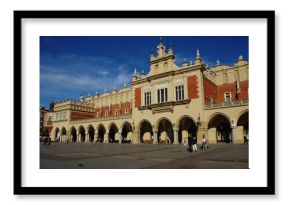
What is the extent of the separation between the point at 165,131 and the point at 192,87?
15.3 ft

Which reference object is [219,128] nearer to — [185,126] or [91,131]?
[185,126]

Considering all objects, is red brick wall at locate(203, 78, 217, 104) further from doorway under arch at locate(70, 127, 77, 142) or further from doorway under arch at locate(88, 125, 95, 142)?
doorway under arch at locate(70, 127, 77, 142)

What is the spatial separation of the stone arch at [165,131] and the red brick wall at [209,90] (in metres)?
3.77

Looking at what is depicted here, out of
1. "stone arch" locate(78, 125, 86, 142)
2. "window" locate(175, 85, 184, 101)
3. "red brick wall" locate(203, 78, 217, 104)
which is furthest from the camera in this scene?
"stone arch" locate(78, 125, 86, 142)

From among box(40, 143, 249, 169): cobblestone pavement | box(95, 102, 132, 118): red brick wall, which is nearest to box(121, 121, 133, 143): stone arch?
box(95, 102, 132, 118): red brick wall

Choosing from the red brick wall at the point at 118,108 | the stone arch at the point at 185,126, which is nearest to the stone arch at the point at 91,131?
the red brick wall at the point at 118,108

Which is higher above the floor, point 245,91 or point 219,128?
point 245,91

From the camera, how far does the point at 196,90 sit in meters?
16.9

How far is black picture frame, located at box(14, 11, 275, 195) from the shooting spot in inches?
195

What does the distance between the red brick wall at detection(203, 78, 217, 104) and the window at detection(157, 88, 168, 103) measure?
2835 millimetres

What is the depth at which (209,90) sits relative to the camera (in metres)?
18.3

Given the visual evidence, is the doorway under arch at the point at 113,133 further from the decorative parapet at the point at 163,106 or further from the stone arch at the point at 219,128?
the stone arch at the point at 219,128

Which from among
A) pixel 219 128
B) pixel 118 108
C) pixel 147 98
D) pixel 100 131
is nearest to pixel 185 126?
pixel 219 128
